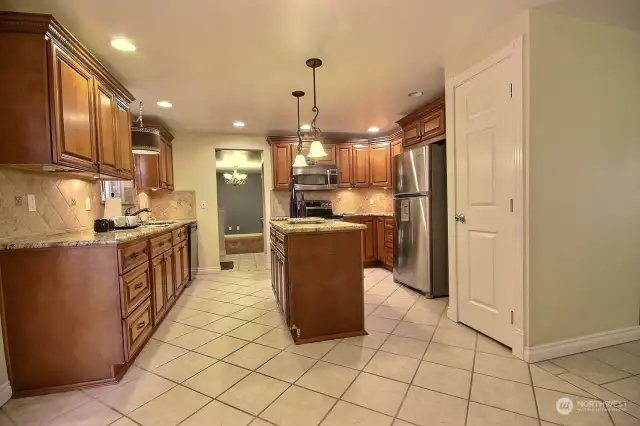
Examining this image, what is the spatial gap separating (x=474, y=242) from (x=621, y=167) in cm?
112

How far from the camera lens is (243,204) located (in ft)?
32.8

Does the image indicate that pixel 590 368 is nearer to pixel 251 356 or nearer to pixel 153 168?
pixel 251 356

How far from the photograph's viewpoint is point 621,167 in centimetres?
219

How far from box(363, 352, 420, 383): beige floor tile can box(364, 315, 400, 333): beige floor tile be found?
43 centimetres

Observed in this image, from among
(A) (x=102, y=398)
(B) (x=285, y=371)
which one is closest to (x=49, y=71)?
(A) (x=102, y=398)

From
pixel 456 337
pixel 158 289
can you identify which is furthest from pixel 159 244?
pixel 456 337

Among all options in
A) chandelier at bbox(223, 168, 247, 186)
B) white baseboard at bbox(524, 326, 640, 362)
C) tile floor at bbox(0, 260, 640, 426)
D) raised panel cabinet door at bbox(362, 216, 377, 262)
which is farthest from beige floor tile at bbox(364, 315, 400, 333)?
chandelier at bbox(223, 168, 247, 186)

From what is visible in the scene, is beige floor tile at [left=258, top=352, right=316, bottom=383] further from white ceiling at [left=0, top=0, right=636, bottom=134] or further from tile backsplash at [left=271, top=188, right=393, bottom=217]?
tile backsplash at [left=271, top=188, right=393, bottom=217]

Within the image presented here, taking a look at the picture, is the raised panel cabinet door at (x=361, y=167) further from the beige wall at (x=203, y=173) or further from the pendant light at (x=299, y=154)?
A: the pendant light at (x=299, y=154)

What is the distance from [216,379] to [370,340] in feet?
3.79

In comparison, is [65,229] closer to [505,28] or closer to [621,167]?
[505,28]

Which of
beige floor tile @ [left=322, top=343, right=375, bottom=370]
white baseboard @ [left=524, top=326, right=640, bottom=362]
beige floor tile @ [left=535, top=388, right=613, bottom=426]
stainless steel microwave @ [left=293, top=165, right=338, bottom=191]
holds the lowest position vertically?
beige floor tile @ [left=322, top=343, right=375, bottom=370]

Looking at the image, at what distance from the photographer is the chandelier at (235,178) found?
9.02m

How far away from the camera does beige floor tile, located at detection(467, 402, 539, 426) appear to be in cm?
145
